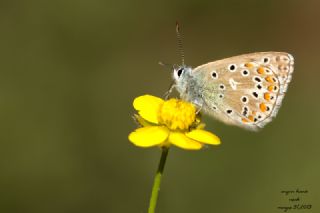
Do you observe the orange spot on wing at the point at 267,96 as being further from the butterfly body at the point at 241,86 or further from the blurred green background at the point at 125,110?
the blurred green background at the point at 125,110

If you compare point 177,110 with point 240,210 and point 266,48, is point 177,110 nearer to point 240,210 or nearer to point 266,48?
point 240,210

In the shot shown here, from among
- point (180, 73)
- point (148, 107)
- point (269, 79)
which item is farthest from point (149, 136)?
point (269, 79)

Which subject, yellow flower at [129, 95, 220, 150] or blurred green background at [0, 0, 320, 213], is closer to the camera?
yellow flower at [129, 95, 220, 150]

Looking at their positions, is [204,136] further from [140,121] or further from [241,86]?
[241,86]

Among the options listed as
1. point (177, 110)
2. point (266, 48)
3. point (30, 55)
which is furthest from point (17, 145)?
point (266, 48)

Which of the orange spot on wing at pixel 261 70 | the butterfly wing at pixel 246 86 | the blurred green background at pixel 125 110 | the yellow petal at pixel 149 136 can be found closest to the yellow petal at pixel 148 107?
the yellow petal at pixel 149 136

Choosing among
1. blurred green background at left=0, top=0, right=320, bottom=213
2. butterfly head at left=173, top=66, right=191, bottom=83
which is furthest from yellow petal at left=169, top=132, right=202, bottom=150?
blurred green background at left=0, top=0, right=320, bottom=213

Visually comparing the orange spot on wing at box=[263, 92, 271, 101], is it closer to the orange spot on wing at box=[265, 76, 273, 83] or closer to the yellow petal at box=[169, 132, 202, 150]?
the orange spot on wing at box=[265, 76, 273, 83]

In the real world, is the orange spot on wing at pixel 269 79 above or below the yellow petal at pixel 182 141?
above
